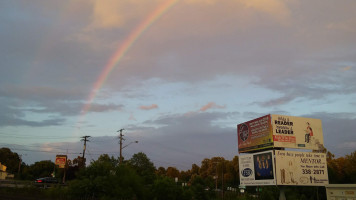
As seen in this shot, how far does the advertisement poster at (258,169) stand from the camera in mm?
31875

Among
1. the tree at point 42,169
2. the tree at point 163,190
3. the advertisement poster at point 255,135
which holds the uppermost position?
the advertisement poster at point 255,135

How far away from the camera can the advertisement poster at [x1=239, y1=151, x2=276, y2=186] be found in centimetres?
3188

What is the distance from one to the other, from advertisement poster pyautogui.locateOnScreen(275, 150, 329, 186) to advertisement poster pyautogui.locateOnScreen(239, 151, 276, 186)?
804 mm

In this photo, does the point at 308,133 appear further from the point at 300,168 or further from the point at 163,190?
the point at 163,190

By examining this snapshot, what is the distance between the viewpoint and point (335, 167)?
213 feet

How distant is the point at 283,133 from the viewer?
32.5 m

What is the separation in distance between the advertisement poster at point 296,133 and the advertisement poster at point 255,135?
2.32 ft

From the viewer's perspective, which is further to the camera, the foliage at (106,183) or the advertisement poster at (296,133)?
the advertisement poster at (296,133)

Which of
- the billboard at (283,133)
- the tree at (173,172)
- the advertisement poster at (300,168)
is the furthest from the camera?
the tree at (173,172)

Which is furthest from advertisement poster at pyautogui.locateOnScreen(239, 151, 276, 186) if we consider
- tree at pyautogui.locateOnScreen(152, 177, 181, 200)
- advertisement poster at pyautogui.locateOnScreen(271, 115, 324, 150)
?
tree at pyautogui.locateOnScreen(152, 177, 181, 200)

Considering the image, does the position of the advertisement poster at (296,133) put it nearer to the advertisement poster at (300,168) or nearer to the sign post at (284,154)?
the sign post at (284,154)

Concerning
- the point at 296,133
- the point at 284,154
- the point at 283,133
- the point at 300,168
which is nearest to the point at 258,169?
the point at 284,154

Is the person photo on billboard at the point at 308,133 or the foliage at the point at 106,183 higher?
the person photo on billboard at the point at 308,133

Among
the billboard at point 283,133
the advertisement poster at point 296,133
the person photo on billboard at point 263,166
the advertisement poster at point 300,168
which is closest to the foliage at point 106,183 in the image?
the person photo on billboard at point 263,166
